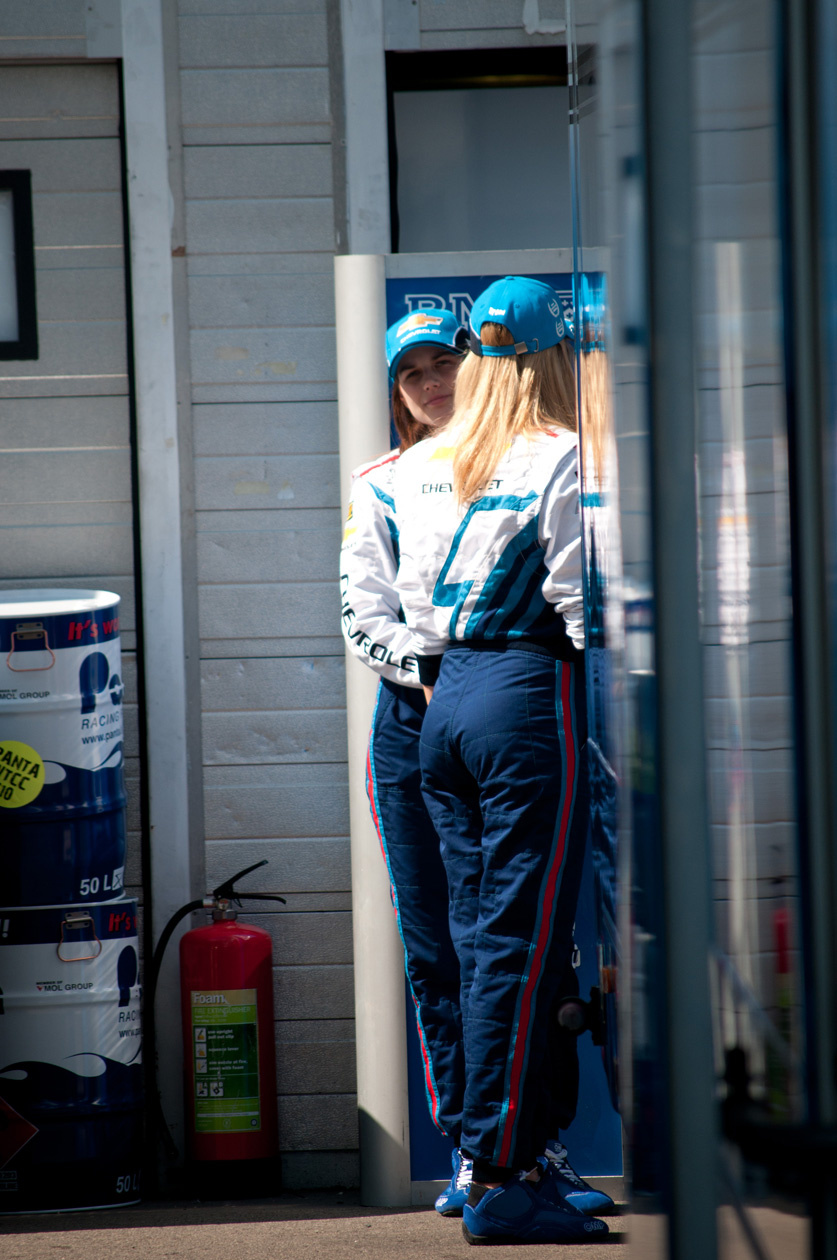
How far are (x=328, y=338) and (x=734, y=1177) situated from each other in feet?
9.32

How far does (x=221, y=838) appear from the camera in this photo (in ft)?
10.7

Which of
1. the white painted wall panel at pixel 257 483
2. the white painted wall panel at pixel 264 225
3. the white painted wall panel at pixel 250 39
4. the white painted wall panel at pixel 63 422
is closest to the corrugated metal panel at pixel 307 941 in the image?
the white painted wall panel at pixel 257 483

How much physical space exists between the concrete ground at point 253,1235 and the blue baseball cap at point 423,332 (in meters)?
1.78

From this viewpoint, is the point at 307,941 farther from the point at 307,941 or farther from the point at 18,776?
the point at 18,776

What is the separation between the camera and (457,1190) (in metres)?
2.58

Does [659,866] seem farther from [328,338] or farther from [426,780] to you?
[328,338]

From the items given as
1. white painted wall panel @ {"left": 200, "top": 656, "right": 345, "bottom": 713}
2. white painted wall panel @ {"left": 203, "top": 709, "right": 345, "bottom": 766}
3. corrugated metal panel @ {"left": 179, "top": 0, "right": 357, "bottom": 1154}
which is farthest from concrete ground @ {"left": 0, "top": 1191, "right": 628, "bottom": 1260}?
white painted wall panel @ {"left": 200, "top": 656, "right": 345, "bottom": 713}

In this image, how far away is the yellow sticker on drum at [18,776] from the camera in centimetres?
277

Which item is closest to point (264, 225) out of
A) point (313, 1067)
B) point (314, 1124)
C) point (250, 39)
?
point (250, 39)

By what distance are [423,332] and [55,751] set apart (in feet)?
4.02

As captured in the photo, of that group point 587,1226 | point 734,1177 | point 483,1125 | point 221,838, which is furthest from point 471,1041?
point 734,1177

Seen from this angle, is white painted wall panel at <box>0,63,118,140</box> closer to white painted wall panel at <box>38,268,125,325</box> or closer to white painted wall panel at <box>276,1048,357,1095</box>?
white painted wall panel at <box>38,268,125,325</box>

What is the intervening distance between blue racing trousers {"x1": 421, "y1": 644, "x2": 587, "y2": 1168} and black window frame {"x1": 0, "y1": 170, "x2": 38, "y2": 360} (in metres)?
1.73

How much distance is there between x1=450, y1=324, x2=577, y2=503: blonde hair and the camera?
7.36ft
